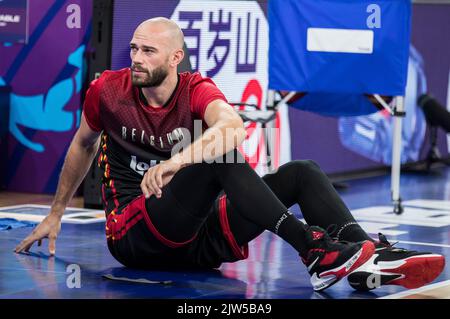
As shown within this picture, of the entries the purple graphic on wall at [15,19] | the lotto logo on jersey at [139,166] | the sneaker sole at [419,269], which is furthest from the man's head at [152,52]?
the purple graphic on wall at [15,19]

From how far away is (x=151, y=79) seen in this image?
14.9 ft

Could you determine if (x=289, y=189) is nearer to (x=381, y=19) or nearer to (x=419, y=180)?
(x=381, y=19)

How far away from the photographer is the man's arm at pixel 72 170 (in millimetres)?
4797

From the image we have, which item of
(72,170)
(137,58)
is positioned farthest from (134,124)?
(72,170)

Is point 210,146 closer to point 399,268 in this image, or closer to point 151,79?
point 151,79

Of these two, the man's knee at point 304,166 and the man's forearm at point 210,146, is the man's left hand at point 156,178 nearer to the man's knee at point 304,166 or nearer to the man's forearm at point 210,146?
the man's forearm at point 210,146

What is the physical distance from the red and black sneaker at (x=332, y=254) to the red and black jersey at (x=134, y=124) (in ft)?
2.39

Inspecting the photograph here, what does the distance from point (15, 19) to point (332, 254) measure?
4.17 metres

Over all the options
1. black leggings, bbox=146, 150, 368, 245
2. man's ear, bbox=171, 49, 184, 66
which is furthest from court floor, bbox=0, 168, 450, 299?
man's ear, bbox=171, 49, 184, 66

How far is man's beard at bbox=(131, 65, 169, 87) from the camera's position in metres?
4.55

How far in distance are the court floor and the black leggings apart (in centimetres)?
25
